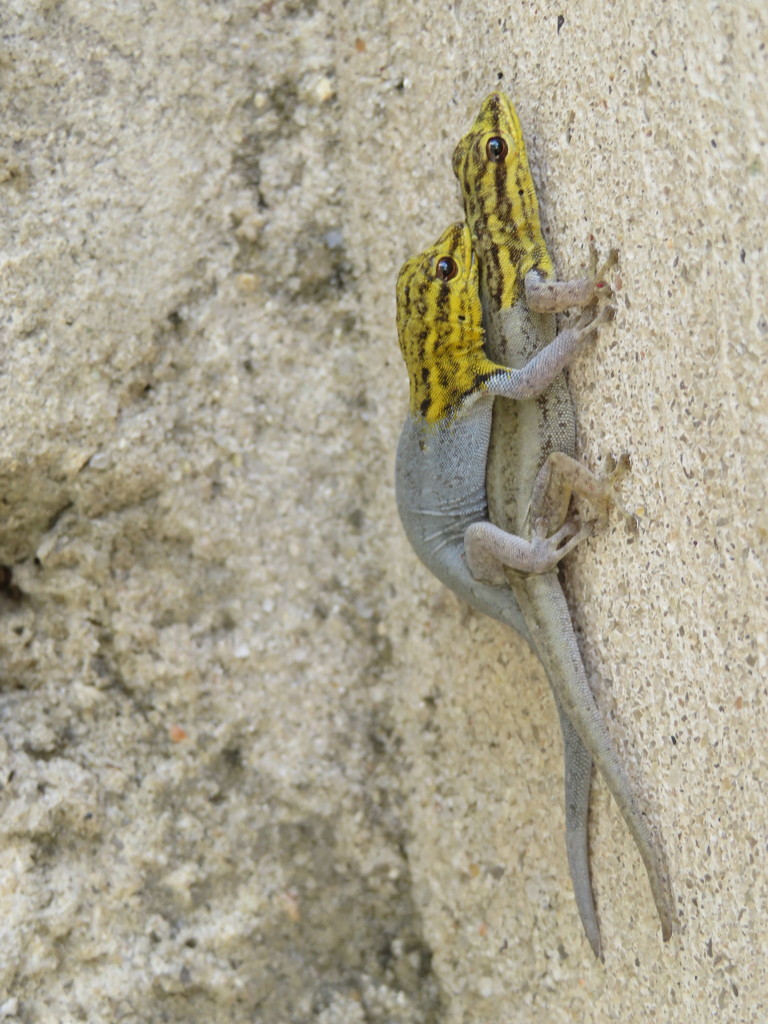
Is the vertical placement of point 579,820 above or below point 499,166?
below

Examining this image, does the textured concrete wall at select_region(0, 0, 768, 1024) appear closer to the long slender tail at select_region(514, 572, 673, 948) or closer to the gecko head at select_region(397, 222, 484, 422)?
the long slender tail at select_region(514, 572, 673, 948)

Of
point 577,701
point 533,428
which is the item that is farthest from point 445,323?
point 577,701

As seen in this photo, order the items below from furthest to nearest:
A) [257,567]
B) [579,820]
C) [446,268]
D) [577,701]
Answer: [257,567], [446,268], [579,820], [577,701]

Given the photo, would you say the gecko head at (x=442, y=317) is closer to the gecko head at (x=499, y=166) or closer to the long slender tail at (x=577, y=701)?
the gecko head at (x=499, y=166)

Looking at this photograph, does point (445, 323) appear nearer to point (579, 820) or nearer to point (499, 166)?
point (499, 166)

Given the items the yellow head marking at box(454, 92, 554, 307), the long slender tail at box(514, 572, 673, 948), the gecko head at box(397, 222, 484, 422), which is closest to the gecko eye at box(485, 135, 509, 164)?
the yellow head marking at box(454, 92, 554, 307)

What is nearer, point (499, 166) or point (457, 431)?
point (499, 166)

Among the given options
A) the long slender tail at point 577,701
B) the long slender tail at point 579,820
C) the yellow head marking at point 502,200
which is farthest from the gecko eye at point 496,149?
the long slender tail at point 579,820

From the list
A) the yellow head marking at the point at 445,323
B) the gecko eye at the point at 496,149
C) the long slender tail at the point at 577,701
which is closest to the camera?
the long slender tail at the point at 577,701
